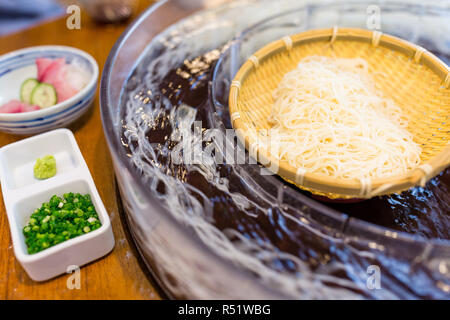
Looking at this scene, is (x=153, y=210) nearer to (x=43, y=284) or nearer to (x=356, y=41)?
(x=43, y=284)

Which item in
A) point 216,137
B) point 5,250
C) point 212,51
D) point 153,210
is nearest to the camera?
point 153,210

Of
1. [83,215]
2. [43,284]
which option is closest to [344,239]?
[83,215]

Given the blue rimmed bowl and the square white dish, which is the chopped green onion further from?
the blue rimmed bowl

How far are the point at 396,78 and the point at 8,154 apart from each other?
6.08 feet

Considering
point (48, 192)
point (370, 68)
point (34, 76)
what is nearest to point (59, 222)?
point (48, 192)

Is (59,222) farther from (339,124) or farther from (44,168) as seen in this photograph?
(339,124)

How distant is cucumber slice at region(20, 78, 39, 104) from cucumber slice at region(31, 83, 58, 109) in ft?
0.12

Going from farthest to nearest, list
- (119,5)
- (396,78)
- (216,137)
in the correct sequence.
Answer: (119,5)
(396,78)
(216,137)

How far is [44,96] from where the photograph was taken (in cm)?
183

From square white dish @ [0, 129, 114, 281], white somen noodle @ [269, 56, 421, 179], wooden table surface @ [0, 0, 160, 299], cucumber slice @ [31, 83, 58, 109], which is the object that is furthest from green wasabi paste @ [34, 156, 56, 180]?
white somen noodle @ [269, 56, 421, 179]

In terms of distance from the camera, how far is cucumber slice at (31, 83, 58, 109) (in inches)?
71.2

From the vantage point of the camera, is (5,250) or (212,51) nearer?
(5,250)

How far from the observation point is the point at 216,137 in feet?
4.83

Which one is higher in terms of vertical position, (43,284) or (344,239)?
(344,239)
